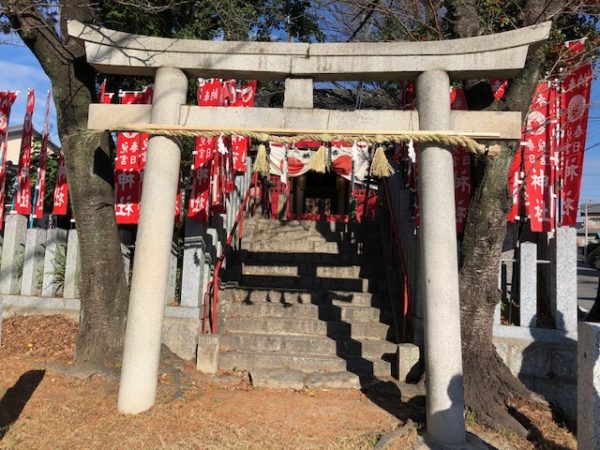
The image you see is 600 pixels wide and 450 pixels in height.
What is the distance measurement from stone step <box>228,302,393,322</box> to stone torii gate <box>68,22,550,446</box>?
2.59 metres

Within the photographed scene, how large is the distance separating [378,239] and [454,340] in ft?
16.0

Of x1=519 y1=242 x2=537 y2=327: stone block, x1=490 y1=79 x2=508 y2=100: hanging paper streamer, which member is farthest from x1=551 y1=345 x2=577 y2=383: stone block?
x1=490 y1=79 x2=508 y2=100: hanging paper streamer

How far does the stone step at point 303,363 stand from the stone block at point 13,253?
4.17 m

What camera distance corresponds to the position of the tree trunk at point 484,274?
528cm

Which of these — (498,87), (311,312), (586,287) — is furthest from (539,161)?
(586,287)

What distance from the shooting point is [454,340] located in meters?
4.51

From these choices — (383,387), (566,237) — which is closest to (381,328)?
(383,387)

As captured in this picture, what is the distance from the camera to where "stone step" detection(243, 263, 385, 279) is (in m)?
8.27

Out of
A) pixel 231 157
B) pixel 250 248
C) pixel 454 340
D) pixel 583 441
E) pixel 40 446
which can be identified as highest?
pixel 231 157

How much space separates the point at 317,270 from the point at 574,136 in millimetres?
4597

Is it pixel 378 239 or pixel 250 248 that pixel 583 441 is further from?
pixel 250 248

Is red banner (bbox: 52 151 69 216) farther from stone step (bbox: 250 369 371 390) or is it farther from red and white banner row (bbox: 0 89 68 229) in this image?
stone step (bbox: 250 369 371 390)

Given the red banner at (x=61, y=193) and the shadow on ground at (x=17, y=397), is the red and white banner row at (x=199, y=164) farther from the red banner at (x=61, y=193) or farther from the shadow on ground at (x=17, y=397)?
the shadow on ground at (x=17, y=397)

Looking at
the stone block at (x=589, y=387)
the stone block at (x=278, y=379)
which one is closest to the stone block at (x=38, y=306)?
the stone block at (x=278, y=379)
